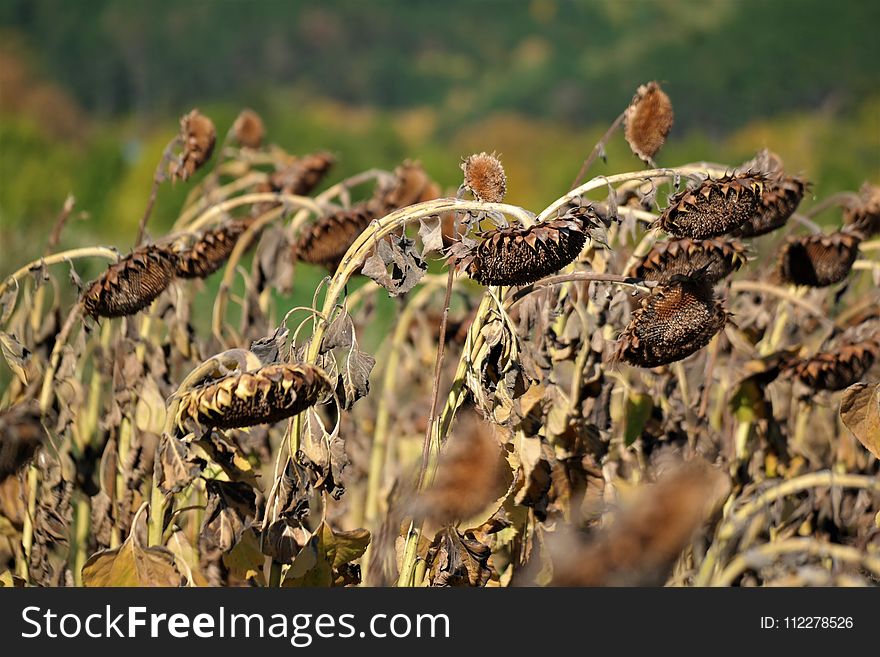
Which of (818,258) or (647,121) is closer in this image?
(647,121)

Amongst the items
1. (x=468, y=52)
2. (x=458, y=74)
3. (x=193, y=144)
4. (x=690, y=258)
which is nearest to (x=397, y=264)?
(x=690, y=258)

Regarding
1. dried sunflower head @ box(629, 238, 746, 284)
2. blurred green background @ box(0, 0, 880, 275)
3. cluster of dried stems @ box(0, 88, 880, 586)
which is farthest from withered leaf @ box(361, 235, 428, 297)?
blurred green background @ box(0, 0, 880, 275)

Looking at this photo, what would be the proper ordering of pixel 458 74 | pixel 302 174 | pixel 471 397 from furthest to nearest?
pixel 458 74
pixel 302 174
pixel 471 397

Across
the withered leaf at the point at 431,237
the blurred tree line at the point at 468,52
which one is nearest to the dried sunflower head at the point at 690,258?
the withered leaf at the point at 431,237

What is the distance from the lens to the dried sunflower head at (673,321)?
109 centimetres

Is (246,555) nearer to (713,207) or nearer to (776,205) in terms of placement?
(713,207)

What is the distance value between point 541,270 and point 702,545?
64 centimetres

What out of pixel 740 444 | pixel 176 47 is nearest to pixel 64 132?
pixel 176 47

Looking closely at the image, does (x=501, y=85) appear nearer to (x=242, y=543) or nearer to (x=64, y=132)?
(x=64, y=132)

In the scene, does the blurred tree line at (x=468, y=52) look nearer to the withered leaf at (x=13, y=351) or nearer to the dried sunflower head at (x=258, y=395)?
the withered leaf at (x=13, y=351)

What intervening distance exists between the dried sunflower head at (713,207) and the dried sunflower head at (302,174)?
0.74 meters

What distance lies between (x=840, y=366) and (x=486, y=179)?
22.1 inches

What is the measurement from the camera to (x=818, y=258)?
1.42 meters

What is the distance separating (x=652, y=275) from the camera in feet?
3.80
